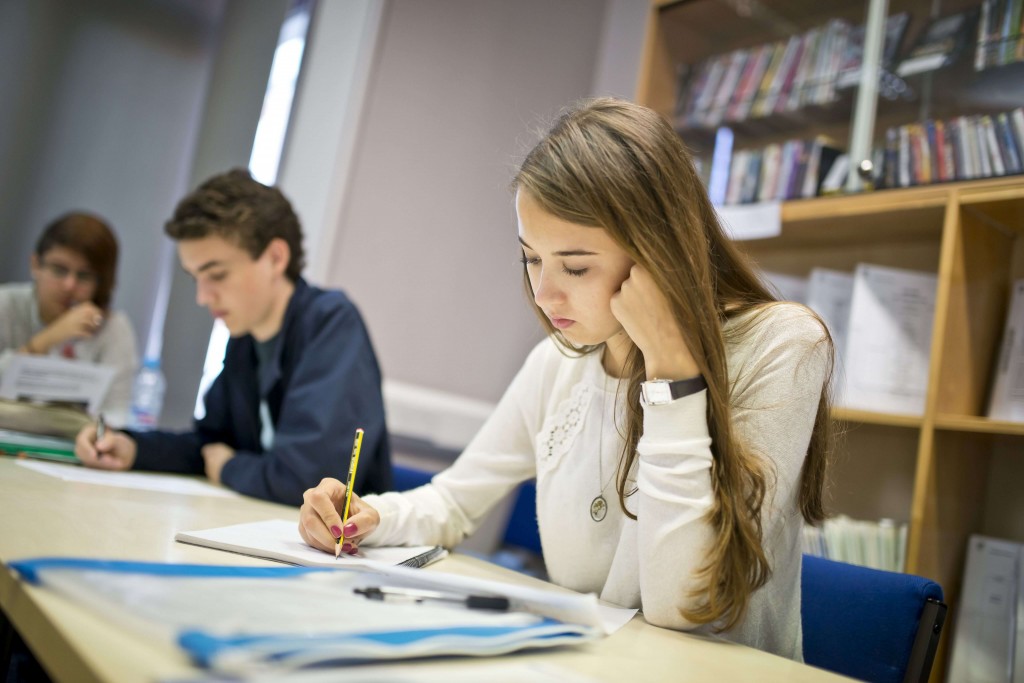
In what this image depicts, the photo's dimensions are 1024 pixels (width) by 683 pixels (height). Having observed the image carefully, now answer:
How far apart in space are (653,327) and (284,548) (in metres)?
0.52

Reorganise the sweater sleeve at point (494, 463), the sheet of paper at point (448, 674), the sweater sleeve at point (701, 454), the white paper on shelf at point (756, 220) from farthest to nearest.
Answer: the white paper on shelf at point (756, 220) < the sweater sleeve at point (494, 463) < the sweater sleeve at point (701, 454) < the sheet of paper at point (448, 674)

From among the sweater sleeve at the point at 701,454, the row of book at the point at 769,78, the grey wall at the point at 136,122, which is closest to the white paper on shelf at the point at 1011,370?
the row of book at the point at 769,78

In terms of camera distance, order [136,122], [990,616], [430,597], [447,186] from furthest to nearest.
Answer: [136,122] → [447,186] → [990,616] → [430,597]

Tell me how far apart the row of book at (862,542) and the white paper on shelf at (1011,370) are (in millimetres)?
342

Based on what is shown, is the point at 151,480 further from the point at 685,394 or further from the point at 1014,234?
the point at 1014,234

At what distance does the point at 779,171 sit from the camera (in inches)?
90.2

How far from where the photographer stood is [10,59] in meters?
3.12

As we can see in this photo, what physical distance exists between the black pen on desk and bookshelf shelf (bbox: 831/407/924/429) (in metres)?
1.27

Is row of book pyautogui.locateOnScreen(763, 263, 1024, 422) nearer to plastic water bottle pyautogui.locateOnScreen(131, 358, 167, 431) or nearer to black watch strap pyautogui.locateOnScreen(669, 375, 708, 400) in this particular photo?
black watch strap pyautogui.locateOnScreen(669, 375, 708, 400)

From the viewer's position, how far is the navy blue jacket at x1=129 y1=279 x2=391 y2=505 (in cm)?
158

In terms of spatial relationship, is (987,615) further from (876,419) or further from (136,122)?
(136,122)

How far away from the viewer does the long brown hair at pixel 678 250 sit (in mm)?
915

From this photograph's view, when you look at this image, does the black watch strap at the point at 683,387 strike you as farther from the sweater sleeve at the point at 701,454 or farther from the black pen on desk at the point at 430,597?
the black pen on desk at the point at 430,597

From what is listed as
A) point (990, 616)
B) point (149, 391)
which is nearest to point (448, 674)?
point (990, 616)
